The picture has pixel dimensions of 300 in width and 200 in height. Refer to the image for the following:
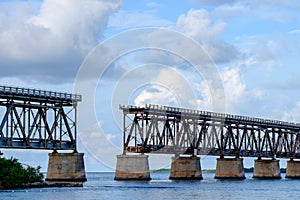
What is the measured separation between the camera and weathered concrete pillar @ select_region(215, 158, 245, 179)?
18400 centimetres

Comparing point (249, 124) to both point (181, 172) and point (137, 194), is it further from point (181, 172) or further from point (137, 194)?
point (137, 194)

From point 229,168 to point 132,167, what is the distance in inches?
1445

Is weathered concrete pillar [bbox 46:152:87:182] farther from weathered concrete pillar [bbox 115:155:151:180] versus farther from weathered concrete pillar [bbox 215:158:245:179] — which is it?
weathered concrete pillar [bbox 215:158:245:179]

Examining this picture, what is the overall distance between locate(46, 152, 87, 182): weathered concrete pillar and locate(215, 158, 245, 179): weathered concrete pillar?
172ft

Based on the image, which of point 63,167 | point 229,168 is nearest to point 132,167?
point 63,167

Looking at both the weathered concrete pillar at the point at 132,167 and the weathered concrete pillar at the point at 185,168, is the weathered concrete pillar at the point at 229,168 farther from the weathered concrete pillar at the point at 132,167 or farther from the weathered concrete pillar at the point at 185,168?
the weathered concrete pillar at the point at 132,167

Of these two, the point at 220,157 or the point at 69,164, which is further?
the point at 220,157

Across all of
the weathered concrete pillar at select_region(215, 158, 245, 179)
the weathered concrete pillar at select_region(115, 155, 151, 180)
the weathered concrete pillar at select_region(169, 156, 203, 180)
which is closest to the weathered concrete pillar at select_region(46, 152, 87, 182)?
the weathered concrete pillar at select_region(115, 155, 151, 180)

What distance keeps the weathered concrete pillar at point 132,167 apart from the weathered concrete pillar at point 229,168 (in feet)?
107

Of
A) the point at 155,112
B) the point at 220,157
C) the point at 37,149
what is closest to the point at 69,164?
the point at 37,149

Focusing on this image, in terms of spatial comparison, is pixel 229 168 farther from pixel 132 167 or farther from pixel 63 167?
pixel 63 167

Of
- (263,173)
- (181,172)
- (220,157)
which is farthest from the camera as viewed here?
(263,173)

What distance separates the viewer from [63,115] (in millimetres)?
143250

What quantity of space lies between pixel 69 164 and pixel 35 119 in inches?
385
